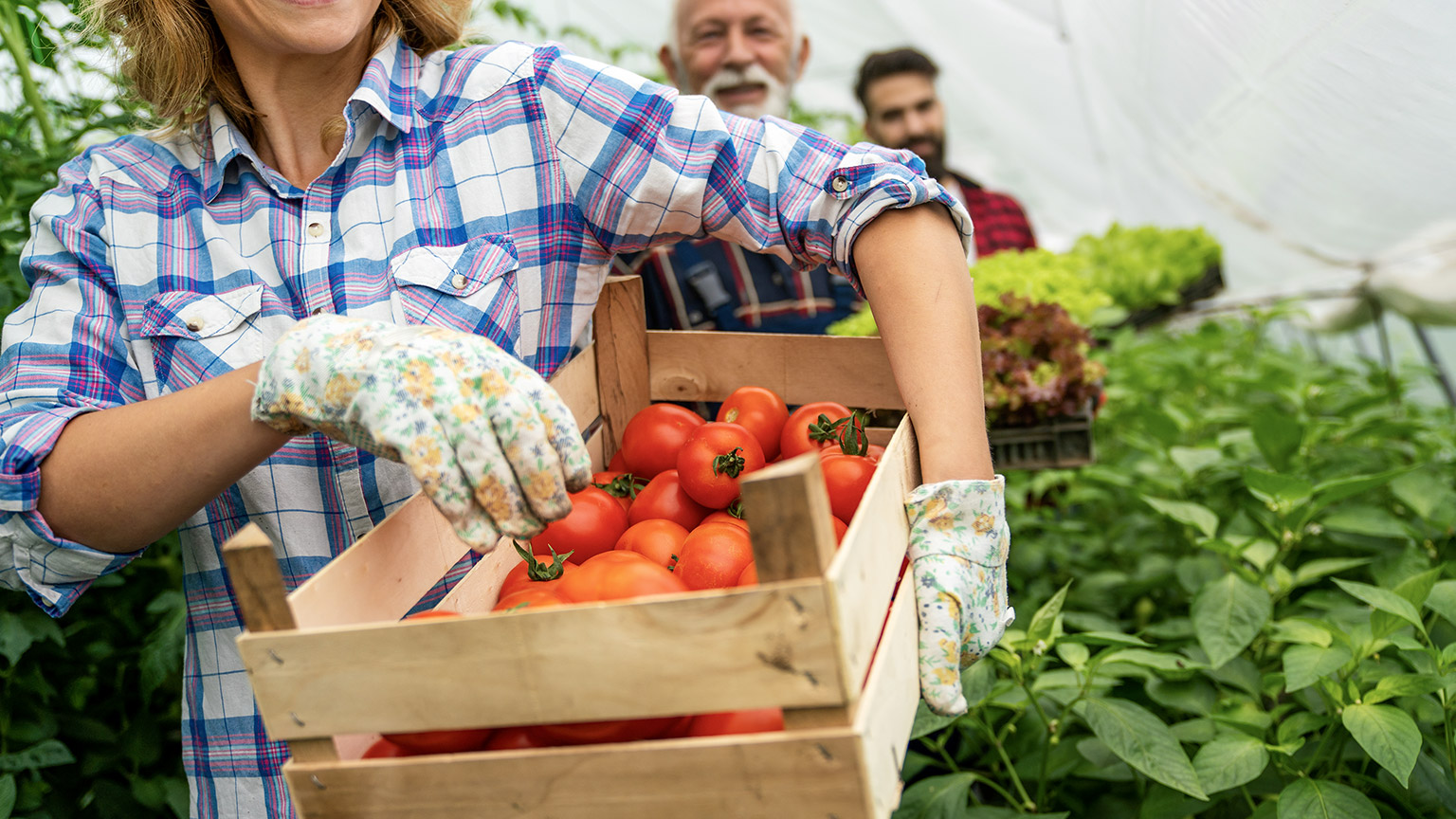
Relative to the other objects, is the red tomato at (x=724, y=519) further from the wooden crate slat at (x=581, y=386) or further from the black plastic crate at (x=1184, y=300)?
the black plastic crate at (x=1184, y=300)

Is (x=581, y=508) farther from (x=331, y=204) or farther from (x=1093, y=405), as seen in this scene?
(x=1093, y=405)

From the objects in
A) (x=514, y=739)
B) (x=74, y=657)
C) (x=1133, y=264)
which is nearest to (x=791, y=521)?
(x=514, y=739)

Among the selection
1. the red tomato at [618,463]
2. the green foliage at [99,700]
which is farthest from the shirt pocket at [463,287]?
the green foliage at [99,700]

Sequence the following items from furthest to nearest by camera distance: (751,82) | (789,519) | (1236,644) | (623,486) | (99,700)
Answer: (751,82)
(99,700)
(1236,644)
(623,486)
(789,519)

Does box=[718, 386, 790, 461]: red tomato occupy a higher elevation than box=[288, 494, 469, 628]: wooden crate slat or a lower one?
higher

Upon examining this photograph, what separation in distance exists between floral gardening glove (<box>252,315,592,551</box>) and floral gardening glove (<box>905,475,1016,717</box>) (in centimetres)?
34

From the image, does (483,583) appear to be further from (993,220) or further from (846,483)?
(993,220)

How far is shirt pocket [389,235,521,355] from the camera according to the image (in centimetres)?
120

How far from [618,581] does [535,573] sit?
0.54ft

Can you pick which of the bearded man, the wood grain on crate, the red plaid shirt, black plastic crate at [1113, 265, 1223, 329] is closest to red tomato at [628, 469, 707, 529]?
the wood grain on crate

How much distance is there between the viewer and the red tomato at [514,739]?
793mm

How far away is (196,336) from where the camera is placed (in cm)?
118

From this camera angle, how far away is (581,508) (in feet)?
3.83

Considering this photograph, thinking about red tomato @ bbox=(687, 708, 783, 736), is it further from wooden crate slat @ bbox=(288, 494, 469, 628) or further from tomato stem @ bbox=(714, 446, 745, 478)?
tomato stem @ bbox=(714, 446, 745, 478)
